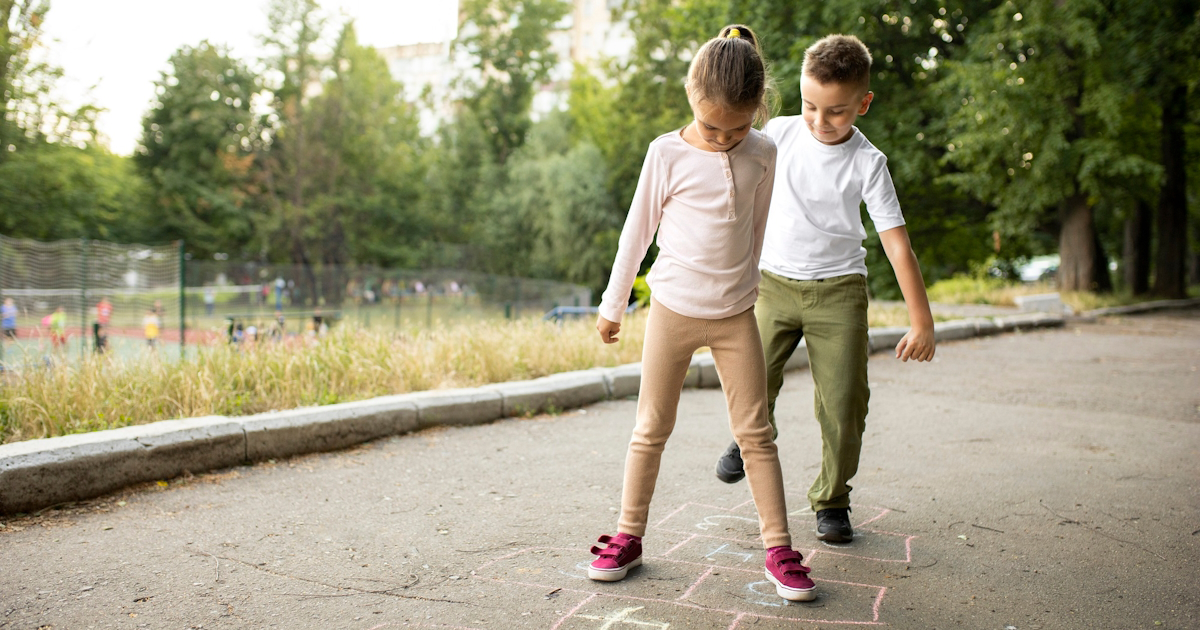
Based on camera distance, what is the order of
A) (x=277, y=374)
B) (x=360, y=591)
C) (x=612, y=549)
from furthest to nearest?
1. (x=277, y=374)
2. (x=612, y=549)
3. (x=360, y=591)

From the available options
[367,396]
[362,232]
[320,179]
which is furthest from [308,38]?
[367,396]

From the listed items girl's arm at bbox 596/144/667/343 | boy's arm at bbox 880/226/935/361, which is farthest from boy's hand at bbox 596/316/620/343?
boy's arm at bbox 880/226/935/361

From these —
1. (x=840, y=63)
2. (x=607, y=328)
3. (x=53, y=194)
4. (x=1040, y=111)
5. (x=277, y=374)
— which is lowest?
(x=277, y=374)

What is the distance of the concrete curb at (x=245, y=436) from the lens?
3.79m

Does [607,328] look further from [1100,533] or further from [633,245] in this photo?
[1100,533]

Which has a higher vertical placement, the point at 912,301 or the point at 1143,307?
the point at 912,301

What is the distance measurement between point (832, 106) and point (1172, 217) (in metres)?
23.1

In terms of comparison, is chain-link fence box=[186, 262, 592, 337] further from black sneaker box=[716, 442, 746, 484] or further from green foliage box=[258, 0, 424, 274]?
green foliage box=[258, 0, 424, 274]

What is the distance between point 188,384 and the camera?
528cm

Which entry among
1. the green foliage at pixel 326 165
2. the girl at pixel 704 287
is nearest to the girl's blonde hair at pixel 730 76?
the girl at pixel 704 287

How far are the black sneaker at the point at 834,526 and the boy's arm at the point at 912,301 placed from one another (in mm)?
726

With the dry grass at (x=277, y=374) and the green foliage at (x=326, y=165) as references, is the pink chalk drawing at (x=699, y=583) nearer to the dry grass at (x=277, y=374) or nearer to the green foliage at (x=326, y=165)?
the dry grass at (x=277, y=374)

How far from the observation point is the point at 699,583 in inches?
118

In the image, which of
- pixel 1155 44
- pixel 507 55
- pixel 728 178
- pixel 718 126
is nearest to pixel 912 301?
pixel 728 178
